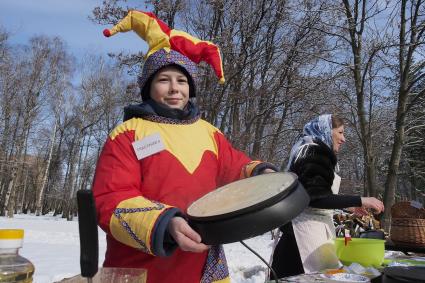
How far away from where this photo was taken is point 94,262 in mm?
957

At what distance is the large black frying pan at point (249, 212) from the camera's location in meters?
1.00

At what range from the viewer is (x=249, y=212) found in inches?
39.6

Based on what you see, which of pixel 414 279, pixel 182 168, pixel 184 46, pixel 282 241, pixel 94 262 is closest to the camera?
pixel 94 262

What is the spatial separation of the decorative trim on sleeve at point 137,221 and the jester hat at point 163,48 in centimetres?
67

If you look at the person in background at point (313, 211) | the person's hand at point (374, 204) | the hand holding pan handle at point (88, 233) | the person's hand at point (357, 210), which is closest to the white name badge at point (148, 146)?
the hand holding pan handle at point (88, 233)

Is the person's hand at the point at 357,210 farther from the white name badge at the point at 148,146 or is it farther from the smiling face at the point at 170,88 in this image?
the white name badge at the point at 148,146

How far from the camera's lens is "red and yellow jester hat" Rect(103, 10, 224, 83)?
70.3 inches

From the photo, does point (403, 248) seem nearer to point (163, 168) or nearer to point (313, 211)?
point (313, 211)

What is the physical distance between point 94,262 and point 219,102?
13122mm

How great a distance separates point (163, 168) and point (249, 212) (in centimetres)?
57

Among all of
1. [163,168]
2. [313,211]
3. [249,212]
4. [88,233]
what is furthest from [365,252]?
[88,233]

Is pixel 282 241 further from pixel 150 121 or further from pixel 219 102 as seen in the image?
pixel 219 102

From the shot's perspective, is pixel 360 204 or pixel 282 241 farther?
pixel 282 241

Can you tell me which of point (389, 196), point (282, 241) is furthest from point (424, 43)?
point (282, 241)
